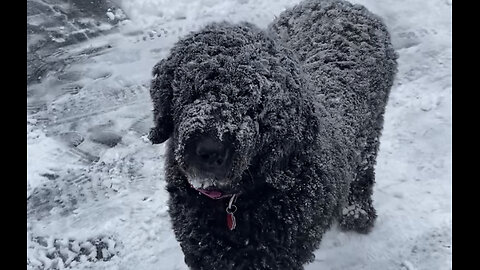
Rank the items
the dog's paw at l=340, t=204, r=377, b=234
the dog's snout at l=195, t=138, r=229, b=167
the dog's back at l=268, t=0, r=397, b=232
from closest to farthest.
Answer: the dog's snout at l=195, t=138, r=229, b=167
the dog's back at l=268, t=0, r=397, b=232
the dog's paw at l=340, t=204, r=377, b=234

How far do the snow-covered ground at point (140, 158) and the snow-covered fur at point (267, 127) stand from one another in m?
0.93

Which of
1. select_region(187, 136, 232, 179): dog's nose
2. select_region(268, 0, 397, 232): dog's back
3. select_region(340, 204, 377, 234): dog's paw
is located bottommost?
select_region(340, 204, 377, 234): dog's paw

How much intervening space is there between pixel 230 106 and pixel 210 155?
0.26 m

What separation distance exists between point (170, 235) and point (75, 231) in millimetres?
814

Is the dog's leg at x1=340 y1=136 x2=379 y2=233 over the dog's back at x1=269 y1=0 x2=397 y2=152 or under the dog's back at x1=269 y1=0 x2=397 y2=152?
under

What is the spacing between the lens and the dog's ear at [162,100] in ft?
9.36

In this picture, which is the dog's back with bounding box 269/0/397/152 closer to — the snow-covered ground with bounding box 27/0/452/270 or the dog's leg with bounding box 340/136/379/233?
the dog's leg with bounding box 340/136/379/233

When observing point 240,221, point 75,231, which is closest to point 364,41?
point 240,221

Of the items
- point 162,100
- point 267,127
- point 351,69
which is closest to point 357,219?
point 351,69

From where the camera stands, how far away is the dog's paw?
4.56 metres

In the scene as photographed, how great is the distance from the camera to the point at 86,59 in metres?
6.47

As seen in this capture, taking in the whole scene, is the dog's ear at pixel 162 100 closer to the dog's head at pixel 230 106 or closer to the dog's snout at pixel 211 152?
the dog's head at pixel 230 106

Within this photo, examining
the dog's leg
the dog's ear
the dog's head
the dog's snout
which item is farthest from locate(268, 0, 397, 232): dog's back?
the dog's snout

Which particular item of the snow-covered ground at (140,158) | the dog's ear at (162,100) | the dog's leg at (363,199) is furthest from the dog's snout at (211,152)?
the dog's leg at (363,199)
